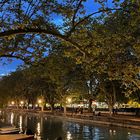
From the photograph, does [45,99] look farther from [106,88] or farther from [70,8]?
[70,8]

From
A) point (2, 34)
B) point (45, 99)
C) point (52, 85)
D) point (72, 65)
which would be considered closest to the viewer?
point (2, 34)

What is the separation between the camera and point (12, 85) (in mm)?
94500

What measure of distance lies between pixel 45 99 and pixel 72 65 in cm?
3521

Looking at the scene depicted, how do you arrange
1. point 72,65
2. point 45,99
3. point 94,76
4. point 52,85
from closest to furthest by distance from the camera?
1. point 72,65
2. point 94,76
3. point 52,85
4. point 45,99

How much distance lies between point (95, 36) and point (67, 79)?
47.8m

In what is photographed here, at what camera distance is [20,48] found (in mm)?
24062

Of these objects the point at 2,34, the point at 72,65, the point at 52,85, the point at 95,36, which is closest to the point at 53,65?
the point at 95,36

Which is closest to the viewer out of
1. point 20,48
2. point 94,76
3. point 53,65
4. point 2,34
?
point 2,34

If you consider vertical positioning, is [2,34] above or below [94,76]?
below

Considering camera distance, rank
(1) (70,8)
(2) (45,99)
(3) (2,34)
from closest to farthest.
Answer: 1. (3) (2,34)
2. (1) (70,8)
3. (2) (45,99)

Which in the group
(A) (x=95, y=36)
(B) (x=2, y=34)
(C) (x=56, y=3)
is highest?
(C) (x=56, y=3)

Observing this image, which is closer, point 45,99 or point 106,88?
point 106,88

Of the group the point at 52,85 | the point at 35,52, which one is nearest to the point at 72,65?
the point at 52,85

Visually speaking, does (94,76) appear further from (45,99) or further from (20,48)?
(20,48)
